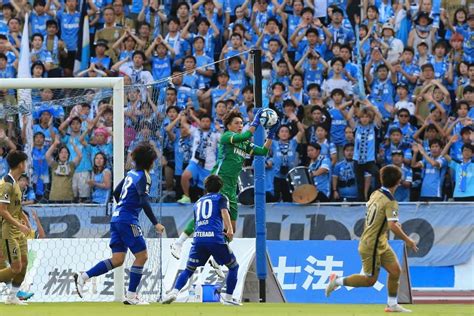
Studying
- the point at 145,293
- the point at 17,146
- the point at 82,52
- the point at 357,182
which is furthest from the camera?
the point at 82,52

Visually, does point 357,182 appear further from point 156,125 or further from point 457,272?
point 156,125

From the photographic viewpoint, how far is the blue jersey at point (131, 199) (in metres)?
15.7

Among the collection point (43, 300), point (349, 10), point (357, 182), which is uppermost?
point (349, 10)

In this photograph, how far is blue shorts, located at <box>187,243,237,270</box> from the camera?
16.2 metres

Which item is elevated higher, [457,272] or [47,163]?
[47,163]

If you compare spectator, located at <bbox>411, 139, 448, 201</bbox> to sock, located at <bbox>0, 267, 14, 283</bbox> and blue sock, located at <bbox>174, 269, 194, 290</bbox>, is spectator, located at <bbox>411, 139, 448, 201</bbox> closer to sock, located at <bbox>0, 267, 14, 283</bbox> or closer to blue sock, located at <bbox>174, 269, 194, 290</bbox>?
blue sock, located at <bbox>174, 269, 194, 290</bbox>

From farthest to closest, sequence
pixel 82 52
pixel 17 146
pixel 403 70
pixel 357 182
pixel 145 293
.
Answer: pixel 82 52
pixel 403 70
pixel 357 182
pixel 17 146
pixel 145 293

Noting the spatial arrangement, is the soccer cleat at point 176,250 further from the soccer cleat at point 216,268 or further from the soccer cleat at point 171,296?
the soccer cleat at point 171,296

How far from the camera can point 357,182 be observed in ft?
71.7

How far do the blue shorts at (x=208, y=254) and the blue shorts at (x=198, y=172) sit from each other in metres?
5.57

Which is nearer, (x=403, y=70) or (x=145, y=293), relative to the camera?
(x=145, y=293)

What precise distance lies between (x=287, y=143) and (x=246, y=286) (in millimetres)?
3909

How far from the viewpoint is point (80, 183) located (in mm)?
21109

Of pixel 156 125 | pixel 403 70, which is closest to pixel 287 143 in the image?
pixel 403 70
